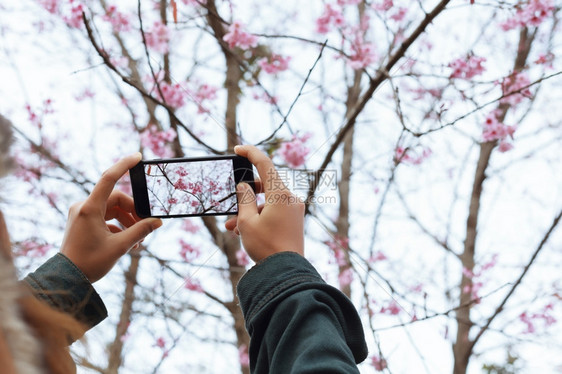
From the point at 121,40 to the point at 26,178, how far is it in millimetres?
1005

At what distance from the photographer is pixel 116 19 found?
320cm

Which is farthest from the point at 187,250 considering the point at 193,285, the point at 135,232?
the point at 135,232

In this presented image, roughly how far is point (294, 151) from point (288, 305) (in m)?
1.71

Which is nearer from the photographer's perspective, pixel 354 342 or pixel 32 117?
pixel 354 342

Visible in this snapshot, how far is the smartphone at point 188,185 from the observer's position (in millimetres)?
1116

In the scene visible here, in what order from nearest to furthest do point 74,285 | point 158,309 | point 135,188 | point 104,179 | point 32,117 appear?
point 74,285, point 104,179, point 135,188, point 158,309, point 32,117

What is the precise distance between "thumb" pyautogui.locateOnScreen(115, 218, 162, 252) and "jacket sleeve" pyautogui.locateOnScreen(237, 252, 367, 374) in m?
0.29

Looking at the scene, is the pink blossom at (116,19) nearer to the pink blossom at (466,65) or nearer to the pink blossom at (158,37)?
the pink blossom at (158,37)

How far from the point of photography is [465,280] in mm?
3521

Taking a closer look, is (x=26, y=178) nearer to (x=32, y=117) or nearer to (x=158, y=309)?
(x=32, y=117)

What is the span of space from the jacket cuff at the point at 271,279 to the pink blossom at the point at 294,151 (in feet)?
5.27

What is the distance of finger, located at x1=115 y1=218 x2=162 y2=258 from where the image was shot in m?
0.97

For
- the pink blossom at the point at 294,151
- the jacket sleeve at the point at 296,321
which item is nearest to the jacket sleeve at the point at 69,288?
the jacket sleeve at the point at 296,321

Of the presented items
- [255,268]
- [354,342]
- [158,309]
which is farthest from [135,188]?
[158,309]
